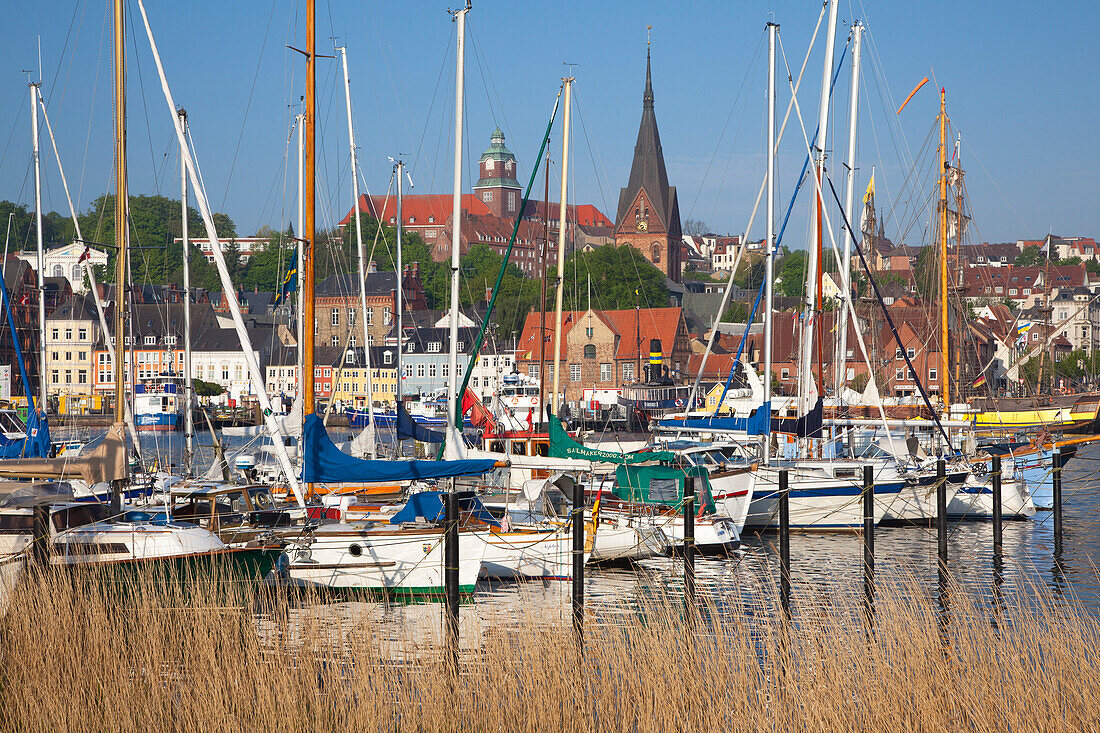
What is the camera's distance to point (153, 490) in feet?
86.4

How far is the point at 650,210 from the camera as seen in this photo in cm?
18550

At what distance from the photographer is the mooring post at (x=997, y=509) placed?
947 inches

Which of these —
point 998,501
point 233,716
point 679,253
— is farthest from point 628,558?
point 679,253

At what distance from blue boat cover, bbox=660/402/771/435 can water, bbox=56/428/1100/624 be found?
8.94 feet

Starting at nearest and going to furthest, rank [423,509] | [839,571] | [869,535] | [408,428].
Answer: [869,535], [423,509], [839,571], [408,428]

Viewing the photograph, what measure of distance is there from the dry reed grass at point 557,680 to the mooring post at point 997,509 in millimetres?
12518

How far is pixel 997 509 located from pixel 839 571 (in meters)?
3.81

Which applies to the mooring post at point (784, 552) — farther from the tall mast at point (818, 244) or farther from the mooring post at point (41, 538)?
the tall mast at point (818, 244)

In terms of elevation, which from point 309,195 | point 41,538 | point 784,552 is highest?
point 309,195

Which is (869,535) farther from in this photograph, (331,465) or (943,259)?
(943,259)

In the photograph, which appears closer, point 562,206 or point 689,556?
point 689,556

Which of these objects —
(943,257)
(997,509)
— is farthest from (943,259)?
(997,509)

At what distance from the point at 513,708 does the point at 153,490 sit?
1788 cm

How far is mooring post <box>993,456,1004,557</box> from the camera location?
24047mm
